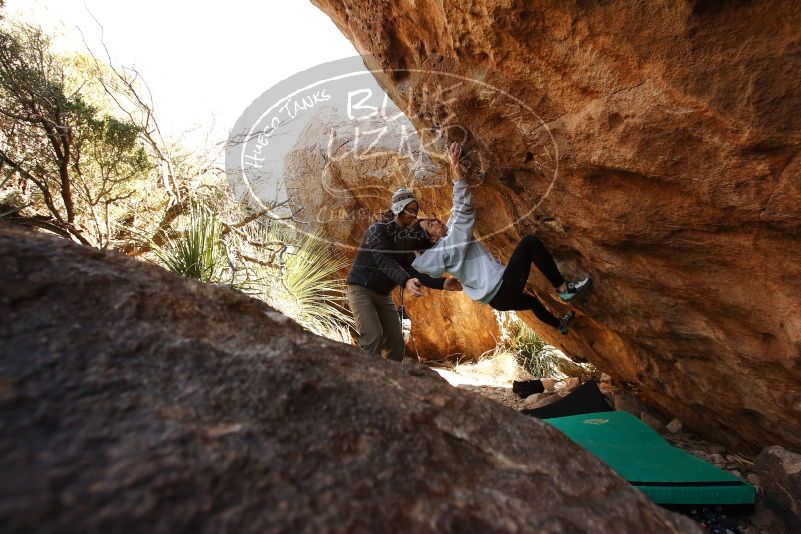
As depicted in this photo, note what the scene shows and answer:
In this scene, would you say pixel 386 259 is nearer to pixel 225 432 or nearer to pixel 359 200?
pixel 225 432

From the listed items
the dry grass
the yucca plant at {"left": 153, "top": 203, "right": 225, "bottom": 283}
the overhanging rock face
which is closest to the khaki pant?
the overhanging rock face

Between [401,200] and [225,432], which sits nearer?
[225,432]

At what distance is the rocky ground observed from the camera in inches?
108

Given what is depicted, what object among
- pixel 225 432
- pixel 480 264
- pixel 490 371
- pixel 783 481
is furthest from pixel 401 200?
pixel 490 371

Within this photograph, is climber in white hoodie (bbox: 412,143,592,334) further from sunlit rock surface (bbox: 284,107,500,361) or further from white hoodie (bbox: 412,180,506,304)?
sunlit rock surface (bbox: 284,107,500,361)

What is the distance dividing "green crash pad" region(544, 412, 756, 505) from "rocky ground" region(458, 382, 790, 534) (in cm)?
14

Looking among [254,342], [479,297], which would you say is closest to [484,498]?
[254,342]

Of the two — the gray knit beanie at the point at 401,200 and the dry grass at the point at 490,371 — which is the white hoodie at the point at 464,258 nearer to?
the gray knit beanie at the point at 401,200

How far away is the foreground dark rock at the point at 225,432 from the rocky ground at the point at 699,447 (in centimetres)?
215

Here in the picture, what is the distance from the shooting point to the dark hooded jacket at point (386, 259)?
4.39 m

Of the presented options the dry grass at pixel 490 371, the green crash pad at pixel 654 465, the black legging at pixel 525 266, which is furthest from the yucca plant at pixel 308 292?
the green crash pad at pixel 654 465

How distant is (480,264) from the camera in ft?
13.4

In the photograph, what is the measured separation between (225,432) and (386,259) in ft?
11.3

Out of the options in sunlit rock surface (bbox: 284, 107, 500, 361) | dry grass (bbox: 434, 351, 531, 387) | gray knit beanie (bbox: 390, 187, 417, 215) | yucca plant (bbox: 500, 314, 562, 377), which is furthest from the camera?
yucca plant (bbox: 500, 314, 562, 377)
